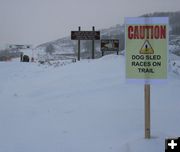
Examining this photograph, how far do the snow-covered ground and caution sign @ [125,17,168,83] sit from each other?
1.11 m

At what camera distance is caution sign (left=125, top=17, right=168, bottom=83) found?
6.27 m

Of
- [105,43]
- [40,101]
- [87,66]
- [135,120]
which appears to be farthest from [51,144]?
[105,43]

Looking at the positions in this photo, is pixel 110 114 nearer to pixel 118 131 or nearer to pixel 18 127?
pixel 118 131

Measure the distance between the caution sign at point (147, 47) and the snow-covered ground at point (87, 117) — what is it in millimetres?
1108

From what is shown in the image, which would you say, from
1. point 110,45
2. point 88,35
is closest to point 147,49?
point 110,45

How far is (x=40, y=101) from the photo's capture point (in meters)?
11.3

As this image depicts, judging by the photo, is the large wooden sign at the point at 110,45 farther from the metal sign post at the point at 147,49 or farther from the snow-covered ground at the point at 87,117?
the metal sign post at the point at 147,49

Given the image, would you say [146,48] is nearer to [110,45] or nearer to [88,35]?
[110,45]

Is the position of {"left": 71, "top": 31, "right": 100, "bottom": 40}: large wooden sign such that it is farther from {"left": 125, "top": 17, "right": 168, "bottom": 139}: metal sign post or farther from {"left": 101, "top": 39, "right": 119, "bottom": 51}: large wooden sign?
{"left": 125, "top": 17, "right": 168, "bottom": 139}: metal sign post

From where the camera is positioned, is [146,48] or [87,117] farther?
[87,117]

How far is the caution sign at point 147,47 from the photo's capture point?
20.6 ft

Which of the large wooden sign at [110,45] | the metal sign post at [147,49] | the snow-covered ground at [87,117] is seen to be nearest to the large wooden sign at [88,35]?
the large wooden sign at [110,45]

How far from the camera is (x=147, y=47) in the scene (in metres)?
6.32

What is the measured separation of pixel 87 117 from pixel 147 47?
2855 millimetres
